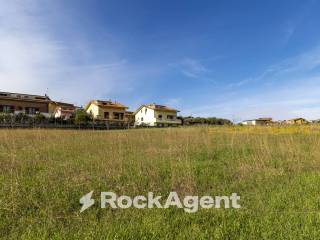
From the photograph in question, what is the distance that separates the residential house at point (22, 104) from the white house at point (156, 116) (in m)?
20.5

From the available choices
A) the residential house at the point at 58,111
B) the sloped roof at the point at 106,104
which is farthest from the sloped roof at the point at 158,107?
the residential house at the point at 58,111

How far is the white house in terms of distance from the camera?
5881 cm

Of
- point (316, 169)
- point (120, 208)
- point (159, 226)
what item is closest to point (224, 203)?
point (159, 226)

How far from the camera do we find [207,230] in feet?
8.54

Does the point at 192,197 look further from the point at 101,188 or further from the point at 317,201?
the point at 317,201

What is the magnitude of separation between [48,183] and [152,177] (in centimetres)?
170

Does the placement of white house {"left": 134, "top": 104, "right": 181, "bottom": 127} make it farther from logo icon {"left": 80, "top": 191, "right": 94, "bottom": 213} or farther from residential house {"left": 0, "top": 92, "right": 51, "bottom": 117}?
logo icon {"left": 80, "top": 191, "right": 94, "bottom": 213}

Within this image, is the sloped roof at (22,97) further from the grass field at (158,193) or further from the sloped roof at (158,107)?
the grass field at (158,193)

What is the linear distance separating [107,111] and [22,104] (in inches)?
692

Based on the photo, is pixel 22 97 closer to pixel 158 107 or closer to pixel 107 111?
pixel 107 111

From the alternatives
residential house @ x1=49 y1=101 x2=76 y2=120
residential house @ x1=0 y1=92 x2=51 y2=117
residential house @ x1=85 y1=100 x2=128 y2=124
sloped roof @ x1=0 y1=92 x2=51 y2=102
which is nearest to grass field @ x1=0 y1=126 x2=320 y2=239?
residential house @ x1=0 y1=92 x2=51 y2=117

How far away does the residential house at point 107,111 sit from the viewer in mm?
54172

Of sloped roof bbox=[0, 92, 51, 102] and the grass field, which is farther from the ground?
sloped roof bbox=[0, 92, 51, 102]

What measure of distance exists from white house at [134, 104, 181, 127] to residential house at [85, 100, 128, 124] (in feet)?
15.4
